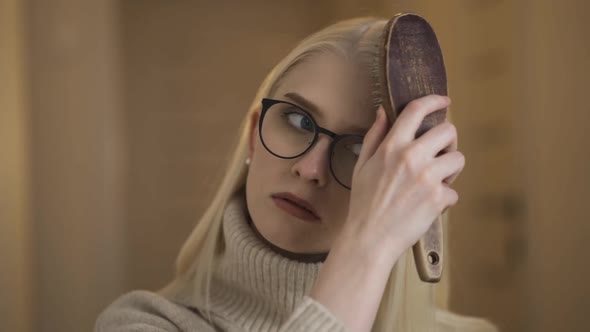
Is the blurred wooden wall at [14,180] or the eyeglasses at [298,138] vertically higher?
the eyeglasses at [298,138]

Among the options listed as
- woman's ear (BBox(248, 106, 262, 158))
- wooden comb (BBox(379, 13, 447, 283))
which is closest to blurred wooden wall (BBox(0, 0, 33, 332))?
woman's ear (BBox(248, 106, 262, 158))

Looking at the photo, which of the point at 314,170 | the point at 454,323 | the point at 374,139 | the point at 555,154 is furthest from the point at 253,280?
the point at 555,154

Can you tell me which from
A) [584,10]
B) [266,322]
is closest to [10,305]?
[266,322]

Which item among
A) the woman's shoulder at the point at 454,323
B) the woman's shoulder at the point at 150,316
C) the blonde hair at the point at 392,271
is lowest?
the woman's shoulder at the point at 454,323

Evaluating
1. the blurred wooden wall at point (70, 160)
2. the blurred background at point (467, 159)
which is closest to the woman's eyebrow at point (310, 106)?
the blurred background at point (467, 159)

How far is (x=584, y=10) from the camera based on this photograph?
1.16 metres

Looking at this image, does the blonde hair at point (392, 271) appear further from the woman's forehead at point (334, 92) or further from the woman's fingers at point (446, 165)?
the woman's fingers at point (446, 165)

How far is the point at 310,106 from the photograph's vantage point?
731mm

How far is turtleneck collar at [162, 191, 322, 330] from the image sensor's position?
2.52ft

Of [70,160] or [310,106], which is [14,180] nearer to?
[70,160]

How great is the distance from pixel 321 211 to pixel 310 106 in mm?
129

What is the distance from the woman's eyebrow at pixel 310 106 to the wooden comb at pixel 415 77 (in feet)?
0.35

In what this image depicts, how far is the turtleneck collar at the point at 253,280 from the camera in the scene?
769 mm

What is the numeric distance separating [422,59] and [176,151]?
6.03 feet
